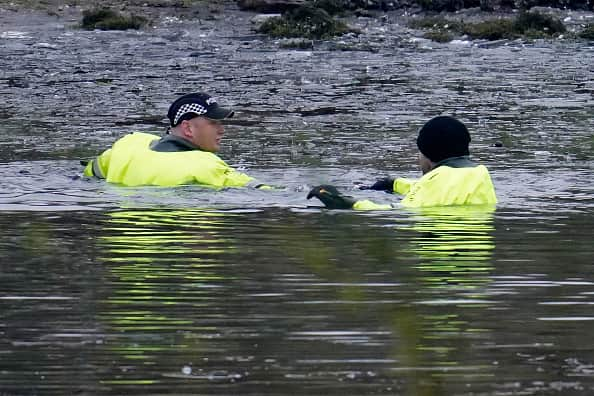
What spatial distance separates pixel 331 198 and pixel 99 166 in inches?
110

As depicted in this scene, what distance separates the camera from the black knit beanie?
39.1 ft

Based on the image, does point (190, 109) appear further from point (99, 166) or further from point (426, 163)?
point (426, 163)

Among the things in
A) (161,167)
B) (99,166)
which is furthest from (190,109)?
(99,166)

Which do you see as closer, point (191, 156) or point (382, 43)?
point (191, 156)

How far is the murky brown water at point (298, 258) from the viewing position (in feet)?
20.9

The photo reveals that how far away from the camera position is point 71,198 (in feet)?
42.4

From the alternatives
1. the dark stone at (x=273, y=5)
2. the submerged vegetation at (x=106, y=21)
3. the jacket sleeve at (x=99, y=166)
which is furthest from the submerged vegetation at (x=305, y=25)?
the jacket sleeve at (x=99, y=166)

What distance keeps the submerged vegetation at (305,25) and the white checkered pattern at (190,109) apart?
14.9m

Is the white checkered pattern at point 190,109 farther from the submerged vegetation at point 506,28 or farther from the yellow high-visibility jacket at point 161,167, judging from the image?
the submerged vegetation at point 506,28

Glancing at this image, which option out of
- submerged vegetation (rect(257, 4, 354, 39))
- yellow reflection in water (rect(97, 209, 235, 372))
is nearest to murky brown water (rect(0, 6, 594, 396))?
yellow reflection in water (rect(97, 209, 235, 372))

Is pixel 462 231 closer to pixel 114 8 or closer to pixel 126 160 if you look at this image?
pixel 126 160

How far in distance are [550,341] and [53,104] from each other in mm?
14543

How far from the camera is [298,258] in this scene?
9.36 meters

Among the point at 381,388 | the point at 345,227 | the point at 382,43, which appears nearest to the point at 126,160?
the point at 345,227
